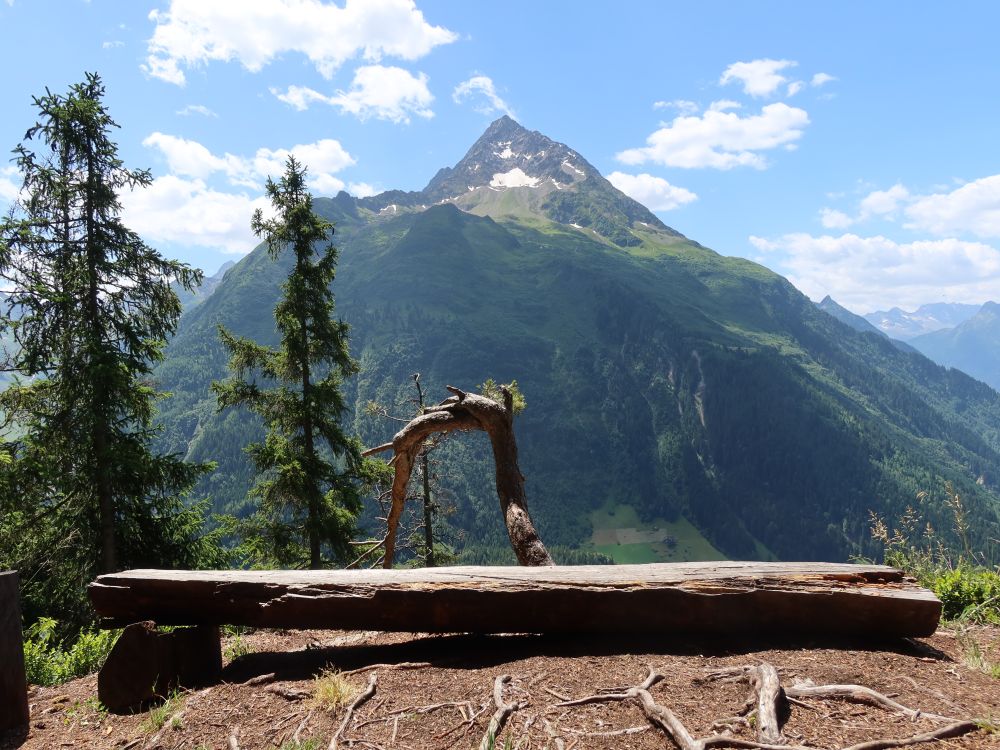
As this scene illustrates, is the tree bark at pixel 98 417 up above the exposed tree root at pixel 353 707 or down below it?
above

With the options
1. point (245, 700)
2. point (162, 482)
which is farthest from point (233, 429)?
point (245, 700)

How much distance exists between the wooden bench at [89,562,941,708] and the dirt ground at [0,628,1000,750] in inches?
8.7

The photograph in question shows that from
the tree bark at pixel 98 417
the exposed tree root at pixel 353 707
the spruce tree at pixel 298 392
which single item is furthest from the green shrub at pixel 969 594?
the tree bark at pixel 98 417

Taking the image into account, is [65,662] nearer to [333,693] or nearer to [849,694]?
[333,693]

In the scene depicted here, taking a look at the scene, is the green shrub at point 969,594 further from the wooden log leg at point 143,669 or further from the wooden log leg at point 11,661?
the wooden log leg at point 11,661

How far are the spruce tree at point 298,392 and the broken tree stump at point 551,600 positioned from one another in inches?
441

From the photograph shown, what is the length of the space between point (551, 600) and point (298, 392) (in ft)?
46.8

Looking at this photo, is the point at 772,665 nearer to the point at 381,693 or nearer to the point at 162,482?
the point at 381,693

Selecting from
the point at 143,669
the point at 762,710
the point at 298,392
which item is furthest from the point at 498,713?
the point at 298,392

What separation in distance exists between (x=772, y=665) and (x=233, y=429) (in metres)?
213

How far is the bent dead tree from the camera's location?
782 centimetres

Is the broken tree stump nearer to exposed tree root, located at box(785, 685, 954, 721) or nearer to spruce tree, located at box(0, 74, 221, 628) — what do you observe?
exposed tree root, located at box(785, 685, 954, 721)

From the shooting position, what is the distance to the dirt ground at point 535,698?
3.77m

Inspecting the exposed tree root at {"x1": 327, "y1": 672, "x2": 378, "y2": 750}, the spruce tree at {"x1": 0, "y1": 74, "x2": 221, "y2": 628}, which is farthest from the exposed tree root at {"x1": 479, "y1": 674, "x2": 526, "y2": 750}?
the spruce tree at {"x1": 0, "y1": 74, "x2": 221, "y2": 628}
